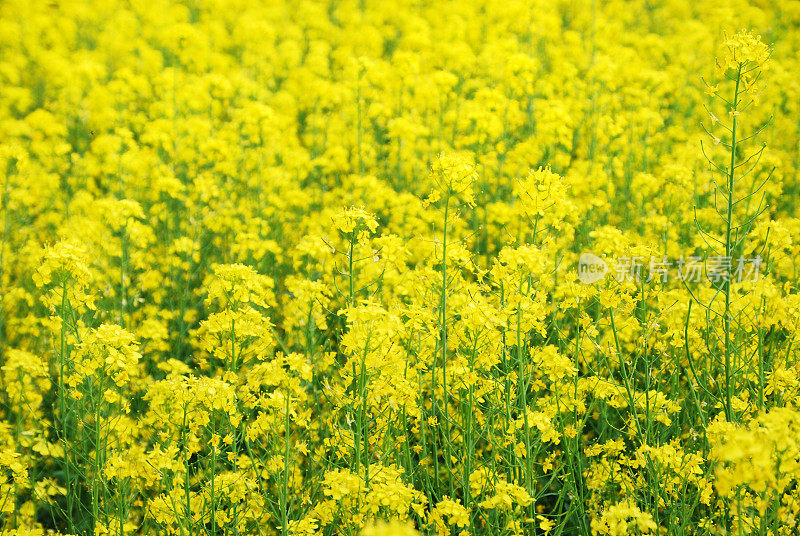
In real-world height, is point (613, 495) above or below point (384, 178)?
below

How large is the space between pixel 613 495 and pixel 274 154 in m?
3.92

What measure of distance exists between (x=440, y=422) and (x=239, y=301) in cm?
114

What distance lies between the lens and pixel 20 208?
5.78 m

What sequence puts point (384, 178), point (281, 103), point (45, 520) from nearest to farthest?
point (45, 520) → point (384, 178) → point (281, 103)

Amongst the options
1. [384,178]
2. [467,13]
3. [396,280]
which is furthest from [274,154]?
[467,13]

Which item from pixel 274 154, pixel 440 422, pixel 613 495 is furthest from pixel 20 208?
pixel 613 495

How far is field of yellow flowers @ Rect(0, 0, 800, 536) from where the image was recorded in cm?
315

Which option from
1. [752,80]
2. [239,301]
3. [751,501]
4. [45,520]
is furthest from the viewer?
[45,520]

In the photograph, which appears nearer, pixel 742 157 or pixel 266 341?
pixel 266 341

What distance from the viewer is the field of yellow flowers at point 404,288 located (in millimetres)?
3146

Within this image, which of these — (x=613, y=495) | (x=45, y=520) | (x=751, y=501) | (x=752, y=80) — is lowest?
(x=45, y=520)

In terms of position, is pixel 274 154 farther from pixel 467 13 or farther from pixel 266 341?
pixel 467 13

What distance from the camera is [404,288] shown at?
393cm

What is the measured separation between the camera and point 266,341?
3461mm
